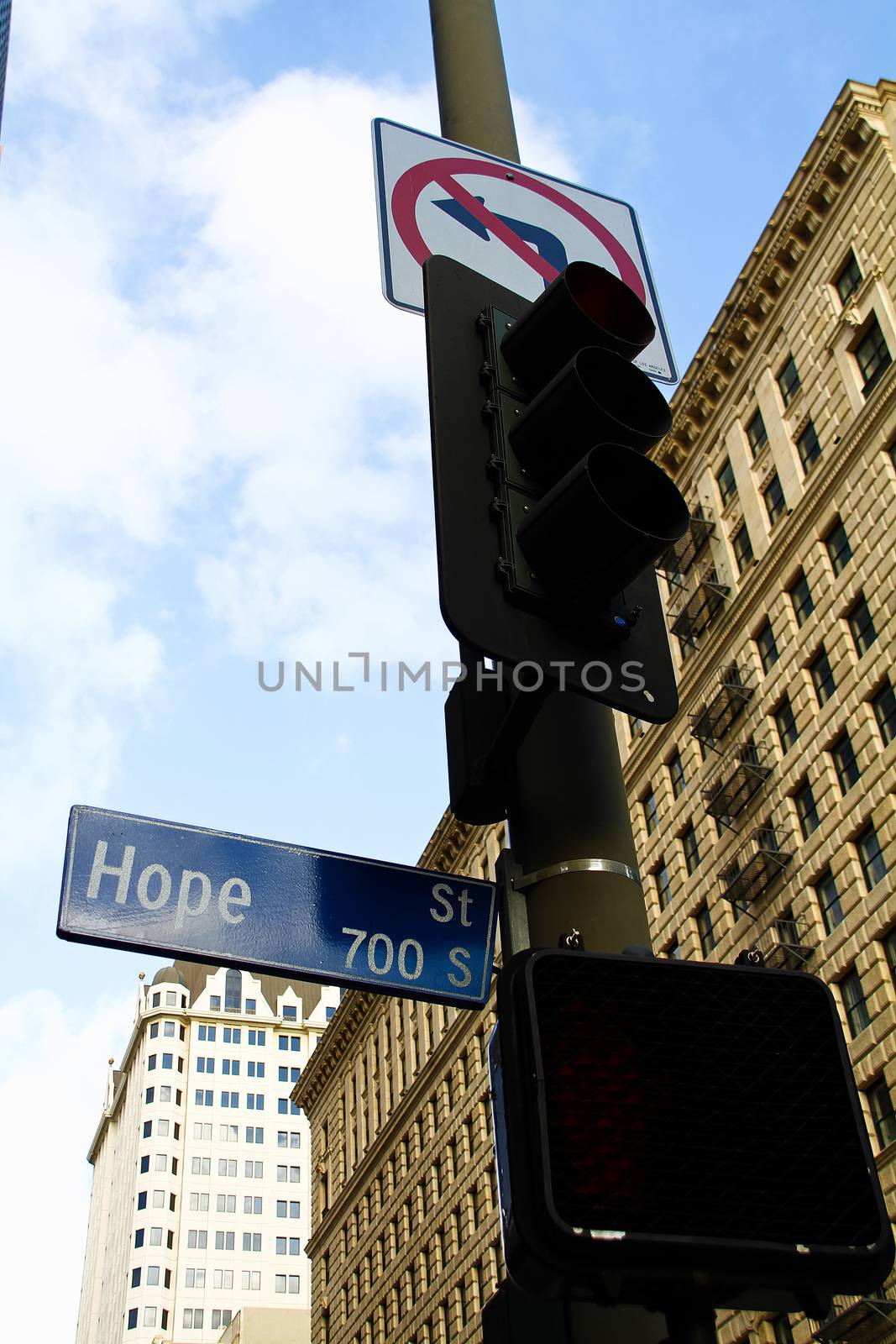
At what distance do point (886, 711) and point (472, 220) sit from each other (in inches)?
1261

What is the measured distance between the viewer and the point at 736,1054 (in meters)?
2.40

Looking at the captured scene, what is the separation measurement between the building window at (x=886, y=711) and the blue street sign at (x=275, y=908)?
32286 millimetres

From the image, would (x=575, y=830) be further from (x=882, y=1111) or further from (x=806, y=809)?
(x=806, y=809)

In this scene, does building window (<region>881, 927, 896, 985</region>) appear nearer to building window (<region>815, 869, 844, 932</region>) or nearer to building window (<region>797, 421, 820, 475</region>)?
building window (<region>815, 869, 844, 932</region>)

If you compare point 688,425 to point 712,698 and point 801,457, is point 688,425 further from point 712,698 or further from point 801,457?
point 712,698

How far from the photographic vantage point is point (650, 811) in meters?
46.3

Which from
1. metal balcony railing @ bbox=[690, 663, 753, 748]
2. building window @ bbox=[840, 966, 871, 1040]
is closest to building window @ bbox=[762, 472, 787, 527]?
metal balcony railing @ bbox=[690, 663, 753, 748]

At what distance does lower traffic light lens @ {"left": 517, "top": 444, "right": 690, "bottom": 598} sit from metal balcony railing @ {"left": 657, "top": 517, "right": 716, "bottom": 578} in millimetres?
43117

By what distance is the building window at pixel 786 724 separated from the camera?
128 feet

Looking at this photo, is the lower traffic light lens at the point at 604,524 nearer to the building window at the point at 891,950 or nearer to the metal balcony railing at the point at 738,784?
the building window at the point at 891,950

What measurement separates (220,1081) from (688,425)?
92.0 m

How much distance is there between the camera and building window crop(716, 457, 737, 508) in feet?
152

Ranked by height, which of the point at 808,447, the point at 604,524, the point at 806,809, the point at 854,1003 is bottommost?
the point at 604,524

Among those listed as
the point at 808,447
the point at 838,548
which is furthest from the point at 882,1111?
the point at 808,447
